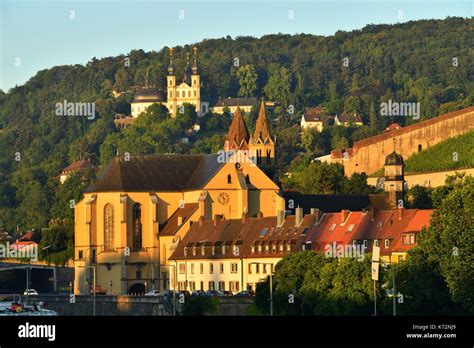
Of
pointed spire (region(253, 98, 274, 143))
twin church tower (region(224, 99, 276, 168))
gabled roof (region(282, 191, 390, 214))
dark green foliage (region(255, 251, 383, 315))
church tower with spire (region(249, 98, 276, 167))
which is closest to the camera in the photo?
dark green foliage (region(255, 251, 383, 315))

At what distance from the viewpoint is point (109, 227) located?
385 feet

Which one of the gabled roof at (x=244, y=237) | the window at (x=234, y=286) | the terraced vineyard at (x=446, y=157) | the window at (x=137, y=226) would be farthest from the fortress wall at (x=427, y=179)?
the window at (x=234, y=286)

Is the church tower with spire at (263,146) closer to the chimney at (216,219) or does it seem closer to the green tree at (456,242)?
the chimney at (216,219)

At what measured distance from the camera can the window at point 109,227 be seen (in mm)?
116688

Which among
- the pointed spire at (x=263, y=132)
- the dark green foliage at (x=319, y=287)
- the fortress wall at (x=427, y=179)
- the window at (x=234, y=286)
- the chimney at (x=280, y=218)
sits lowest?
the window at (x=234, y=286)

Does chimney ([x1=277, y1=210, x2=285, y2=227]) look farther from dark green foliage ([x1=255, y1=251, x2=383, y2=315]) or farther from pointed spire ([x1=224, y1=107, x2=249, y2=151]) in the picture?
dark green foliage ([x1=255, y1=251, x2=383, y2=315])

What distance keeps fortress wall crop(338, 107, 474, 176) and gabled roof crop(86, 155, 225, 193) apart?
29.3 metres

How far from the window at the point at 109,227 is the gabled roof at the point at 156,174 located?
1.40 meters

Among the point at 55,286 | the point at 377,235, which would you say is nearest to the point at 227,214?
the point at 55,286

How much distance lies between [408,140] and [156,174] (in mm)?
34498

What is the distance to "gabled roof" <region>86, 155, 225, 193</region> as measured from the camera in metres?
119

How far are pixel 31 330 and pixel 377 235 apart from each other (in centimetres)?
7414

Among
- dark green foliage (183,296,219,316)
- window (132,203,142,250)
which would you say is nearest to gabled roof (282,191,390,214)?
window (132,203,142,250)

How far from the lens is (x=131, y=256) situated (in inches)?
4510
